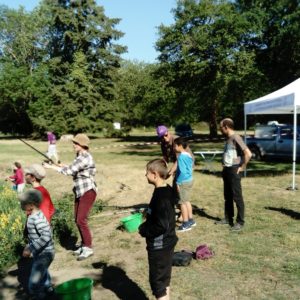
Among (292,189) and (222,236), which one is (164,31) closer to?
(292,189)

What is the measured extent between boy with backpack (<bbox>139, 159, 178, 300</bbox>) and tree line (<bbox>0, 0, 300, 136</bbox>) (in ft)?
103

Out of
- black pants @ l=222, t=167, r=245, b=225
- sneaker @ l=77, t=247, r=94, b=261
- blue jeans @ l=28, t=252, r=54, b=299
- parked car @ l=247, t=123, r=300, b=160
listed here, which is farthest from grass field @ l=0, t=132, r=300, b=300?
parked car @ l=247, t=123, r=300, b=160

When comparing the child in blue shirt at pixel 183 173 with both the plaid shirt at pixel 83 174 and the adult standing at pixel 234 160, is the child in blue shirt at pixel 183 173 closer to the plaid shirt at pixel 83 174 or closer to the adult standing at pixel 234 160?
the adult standing at pixel 234 160

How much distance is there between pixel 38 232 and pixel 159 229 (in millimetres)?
1426

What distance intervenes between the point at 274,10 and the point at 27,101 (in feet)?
102

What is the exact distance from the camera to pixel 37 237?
4.68 meters

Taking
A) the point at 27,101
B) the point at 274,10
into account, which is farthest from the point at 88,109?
the point at 274,10

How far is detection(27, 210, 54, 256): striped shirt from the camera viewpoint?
464 cm

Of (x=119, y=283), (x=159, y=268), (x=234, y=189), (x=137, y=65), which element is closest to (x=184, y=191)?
(x=234, y=189)

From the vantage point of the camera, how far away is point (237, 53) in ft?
115

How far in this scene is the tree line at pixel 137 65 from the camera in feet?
116

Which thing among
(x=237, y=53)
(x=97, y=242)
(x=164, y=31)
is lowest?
(x=97, y=242)

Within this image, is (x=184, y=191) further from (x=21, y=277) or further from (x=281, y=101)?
(x=281, y=101)

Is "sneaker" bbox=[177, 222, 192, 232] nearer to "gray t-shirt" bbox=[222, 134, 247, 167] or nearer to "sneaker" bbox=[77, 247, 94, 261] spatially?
"gray t-shirt" bbox=[222, 134, 247, 167]
